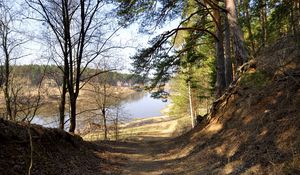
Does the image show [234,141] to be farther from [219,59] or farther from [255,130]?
[219,59]

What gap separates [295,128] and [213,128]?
5.05 meters

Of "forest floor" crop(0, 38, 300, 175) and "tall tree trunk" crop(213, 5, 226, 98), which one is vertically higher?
"tall tree trunk" crop(213, 5, 226, 98)

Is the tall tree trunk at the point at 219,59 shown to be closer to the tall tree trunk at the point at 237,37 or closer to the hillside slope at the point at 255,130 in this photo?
the hillside slope at the point at 255,130

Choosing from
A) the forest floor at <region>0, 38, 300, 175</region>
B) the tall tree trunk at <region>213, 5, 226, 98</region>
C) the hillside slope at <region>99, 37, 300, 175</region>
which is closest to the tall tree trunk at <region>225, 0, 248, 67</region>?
the hillside slope at <region>99, 37, 300, 175</region>

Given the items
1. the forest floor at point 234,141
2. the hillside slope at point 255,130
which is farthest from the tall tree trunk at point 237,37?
the forest floor at point 234,141

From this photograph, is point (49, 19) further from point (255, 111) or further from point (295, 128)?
point (295, 128)

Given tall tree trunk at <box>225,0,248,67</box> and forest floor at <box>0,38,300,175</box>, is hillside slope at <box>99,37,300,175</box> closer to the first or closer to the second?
forest floor at <box>0,38,300,175</box>

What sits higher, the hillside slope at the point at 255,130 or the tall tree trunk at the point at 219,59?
the tall tree trunk at the point at 219,59

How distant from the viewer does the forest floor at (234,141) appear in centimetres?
548

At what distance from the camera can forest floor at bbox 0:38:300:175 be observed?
216 inches

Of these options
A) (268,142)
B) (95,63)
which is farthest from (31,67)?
(268,142)

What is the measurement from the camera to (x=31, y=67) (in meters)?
18.3

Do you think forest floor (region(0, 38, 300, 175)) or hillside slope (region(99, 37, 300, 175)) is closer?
hillside slope (region(99, 37, 300, 175))

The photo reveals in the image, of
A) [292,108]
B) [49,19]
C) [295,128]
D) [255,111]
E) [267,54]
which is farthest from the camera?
[49,19]
